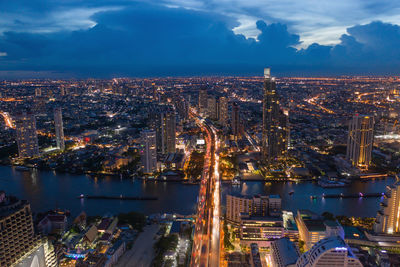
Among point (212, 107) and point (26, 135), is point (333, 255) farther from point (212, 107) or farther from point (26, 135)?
point (212, 107)

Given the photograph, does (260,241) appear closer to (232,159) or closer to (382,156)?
(232,159)

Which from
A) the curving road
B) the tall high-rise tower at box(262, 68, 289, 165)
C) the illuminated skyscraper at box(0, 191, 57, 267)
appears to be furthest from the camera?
the tall high-rise tower at box(262, 68, 289, 165)

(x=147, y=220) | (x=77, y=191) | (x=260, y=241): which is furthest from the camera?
(x=77, y=191)

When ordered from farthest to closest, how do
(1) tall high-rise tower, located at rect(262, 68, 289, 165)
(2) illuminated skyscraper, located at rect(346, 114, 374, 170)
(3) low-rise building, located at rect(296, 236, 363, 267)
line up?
(1) tall high-rise tower, located at rect(262, 68, 289, 165) → (2) illuminated skyscraper, located at rect(346, 114, 374, 170) → (3) low-rise building, located at rect(296, 236, 363, 267)

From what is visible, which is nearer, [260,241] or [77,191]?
[260,241]

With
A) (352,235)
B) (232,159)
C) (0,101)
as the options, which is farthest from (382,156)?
(0,101)

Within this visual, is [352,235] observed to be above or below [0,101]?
below

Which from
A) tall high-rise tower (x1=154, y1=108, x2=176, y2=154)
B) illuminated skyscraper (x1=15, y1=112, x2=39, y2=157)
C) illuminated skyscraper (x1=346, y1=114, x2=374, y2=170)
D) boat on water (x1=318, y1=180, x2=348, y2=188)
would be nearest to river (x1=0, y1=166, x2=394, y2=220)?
boat on water (x1=318, y1=180, x2=348, y2=188)

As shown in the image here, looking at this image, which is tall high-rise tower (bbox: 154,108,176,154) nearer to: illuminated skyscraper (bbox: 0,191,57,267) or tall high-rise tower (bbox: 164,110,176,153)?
tall high-rise tower (bbox: 164,110,176,153)
